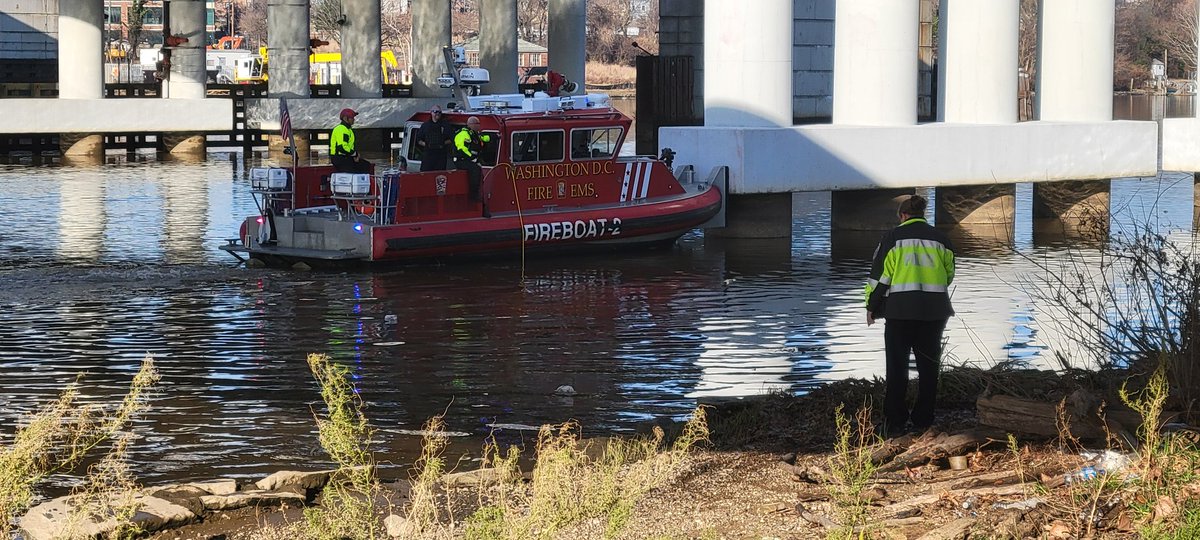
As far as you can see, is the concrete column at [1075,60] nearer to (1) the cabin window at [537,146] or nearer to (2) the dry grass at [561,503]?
(1) the cabin window at [537,146]

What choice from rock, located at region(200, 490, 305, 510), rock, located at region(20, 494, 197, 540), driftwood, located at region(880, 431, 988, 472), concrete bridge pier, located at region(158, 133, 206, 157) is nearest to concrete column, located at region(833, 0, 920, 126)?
driftwood, located at region(880, 431, 988, 472)

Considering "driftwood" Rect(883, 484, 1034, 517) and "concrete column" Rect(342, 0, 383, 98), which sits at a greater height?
"concrete column" Rect(342, 0, 383, 98)

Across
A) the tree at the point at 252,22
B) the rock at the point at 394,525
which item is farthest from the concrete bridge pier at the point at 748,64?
the tree at the point at 252,22

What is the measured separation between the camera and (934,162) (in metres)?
23.5

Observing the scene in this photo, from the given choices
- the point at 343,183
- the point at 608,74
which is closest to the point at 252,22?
the point at 608,74

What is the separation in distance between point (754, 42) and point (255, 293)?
7.76 meters

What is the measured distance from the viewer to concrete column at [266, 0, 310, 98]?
41438 millimetres

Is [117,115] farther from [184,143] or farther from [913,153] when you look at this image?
[913,153]

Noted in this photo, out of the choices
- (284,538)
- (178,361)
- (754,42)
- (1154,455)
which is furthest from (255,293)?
(1154,455)

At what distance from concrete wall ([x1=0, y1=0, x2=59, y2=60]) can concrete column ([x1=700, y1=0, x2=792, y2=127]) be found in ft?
127

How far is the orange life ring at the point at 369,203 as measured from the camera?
60.4 ft

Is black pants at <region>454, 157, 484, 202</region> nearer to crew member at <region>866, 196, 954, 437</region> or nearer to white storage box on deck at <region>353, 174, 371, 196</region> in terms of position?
white storage box on deck at <region>353, 174, 371, 196</region>

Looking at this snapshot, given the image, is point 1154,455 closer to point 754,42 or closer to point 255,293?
point 255,293

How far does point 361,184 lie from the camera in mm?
18188
